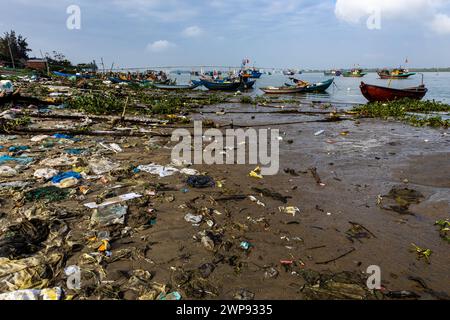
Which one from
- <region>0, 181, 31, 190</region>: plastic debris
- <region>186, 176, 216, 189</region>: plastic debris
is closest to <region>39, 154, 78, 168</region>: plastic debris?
<region>0, 181, 31, 190</region>: plastic debris

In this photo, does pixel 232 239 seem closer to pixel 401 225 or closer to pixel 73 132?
pixel 401 225

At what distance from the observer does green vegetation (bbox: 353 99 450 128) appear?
12031mm

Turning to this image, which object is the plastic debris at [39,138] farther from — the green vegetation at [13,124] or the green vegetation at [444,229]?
the green vegetation at [444,229]

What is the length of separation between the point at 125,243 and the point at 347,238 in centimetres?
265

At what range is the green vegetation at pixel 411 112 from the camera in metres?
12.0

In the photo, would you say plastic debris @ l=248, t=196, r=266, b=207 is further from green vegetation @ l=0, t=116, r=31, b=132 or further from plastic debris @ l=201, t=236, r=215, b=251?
green vegetation @ l=0, t=116, r=31, b=132

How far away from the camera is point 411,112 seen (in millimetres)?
15695

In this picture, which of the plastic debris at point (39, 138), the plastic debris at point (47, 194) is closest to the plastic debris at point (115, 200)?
the plastic debris at point (47, 194)

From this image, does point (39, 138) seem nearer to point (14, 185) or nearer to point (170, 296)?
point (14, 185)

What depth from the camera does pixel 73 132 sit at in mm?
8211

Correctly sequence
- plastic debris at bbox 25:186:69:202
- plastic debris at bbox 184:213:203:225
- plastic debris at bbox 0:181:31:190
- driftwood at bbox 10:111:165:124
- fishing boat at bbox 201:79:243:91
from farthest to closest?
fishing boat at bbox 201:79:243:91 < driftwood at bbox 10:111:165:124 < plastic debris at bbox 0:181:31:190 < plastic debris at bbox 25:186:69:202 < plastic debris at bbox 184:213:203:225

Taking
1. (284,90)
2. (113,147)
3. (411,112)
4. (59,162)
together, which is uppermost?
(284,90)

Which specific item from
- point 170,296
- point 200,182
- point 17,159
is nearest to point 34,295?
point 170,296
